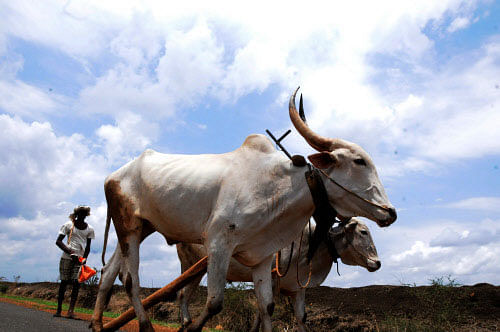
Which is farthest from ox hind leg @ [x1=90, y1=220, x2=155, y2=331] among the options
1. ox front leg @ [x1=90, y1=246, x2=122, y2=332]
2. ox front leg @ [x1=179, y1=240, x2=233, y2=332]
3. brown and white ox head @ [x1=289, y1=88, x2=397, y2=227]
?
brown and white ox head @ [x1=289, y1=88, x2=397, y2=227]

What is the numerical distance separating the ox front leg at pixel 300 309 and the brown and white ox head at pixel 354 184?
410 centimetres

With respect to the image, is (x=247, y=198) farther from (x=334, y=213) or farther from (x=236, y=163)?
(x=334, y=213)

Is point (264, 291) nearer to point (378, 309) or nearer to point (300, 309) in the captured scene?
point (300, 309)

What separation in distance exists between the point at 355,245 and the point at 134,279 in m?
5.10

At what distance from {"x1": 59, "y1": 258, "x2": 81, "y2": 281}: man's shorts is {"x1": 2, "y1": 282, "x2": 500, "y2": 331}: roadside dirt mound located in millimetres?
3444

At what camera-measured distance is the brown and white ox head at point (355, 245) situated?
8891 millimetres

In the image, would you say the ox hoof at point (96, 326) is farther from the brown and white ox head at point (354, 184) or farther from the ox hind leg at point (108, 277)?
the brown and white ox head at point (354, 184)

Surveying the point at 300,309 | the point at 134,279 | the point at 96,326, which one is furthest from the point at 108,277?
the point at 300,309

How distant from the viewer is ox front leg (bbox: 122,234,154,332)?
15.4 feet

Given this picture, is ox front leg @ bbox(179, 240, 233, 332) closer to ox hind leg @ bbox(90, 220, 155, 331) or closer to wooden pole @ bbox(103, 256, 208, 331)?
wooden pole @ bbox(103, 256, 208, 331)

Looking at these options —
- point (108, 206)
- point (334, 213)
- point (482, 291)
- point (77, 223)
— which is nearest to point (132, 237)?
point (108, 206)

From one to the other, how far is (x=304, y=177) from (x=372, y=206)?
730 millimetres

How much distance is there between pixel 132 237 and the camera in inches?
203

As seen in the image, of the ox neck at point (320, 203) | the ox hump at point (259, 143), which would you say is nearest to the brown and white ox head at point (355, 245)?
the ox neck at point (320, 203)
